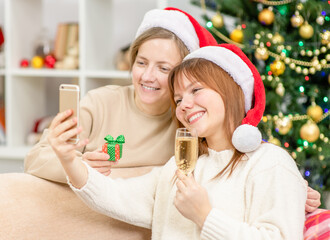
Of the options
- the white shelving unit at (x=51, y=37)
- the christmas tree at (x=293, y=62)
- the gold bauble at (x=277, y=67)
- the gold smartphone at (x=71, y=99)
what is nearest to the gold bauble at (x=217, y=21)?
the christmas tree at (x=293, y=62)

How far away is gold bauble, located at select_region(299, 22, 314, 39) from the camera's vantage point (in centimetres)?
233

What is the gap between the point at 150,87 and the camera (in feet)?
6.29

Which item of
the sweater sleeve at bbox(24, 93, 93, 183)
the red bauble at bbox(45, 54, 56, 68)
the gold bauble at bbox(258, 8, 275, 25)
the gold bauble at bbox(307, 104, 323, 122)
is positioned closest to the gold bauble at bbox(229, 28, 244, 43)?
the gold bauble at bbox(258, 8, 275, 25)

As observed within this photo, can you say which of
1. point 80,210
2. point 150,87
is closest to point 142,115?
point 150,87

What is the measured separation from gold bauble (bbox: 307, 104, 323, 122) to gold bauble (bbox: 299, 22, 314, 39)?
339mm

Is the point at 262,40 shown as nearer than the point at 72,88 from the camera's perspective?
No

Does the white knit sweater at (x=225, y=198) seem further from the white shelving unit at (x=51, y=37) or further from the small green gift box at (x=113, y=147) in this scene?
the white shelving unit at (x=51, y=37)

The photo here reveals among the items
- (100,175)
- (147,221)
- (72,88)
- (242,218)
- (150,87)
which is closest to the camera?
(72,88)

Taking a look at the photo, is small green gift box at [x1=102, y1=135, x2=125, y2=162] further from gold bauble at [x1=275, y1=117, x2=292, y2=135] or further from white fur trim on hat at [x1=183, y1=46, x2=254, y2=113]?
gold bauble at [x1=275, y1=117, x2=292, y2=135]

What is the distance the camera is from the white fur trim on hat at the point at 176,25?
189 centimetres

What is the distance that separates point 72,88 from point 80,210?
545mm

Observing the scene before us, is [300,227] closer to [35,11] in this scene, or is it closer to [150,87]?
[150,87]

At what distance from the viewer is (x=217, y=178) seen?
151 centimetres

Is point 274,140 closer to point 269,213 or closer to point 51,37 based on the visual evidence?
point 269,213
